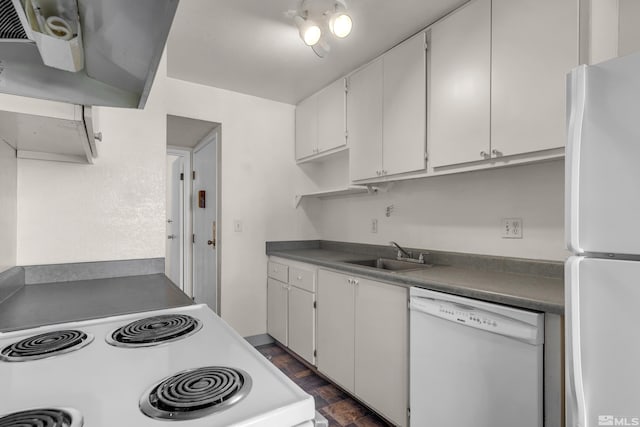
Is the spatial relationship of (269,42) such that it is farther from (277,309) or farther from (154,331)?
(277,309)

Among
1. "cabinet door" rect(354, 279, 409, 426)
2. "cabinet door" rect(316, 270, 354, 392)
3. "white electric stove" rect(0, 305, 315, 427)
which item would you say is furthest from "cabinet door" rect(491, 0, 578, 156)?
"white electric stove" rect(0, 305, 315, 427)

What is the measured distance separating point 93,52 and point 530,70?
168cm

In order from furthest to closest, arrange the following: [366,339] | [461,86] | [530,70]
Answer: [366,339] → [461,86] → [530,70]

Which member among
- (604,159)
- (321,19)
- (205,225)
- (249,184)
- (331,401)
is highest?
(321,19)

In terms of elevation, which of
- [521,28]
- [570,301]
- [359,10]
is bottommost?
[570,301]

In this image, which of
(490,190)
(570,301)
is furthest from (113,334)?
(490,190)

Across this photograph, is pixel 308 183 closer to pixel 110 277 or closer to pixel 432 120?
pixel 432 120

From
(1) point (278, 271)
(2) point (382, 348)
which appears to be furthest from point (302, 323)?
(2) point (382, 348)

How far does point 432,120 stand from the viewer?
6.37ft

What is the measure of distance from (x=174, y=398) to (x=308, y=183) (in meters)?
2.95

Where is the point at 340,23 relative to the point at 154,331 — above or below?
above

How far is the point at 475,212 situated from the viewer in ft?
6.68

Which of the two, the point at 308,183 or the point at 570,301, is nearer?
the point at 570,301

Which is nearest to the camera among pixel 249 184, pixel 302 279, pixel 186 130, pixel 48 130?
pixel 48 130
